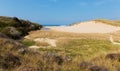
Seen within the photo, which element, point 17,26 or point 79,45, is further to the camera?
point 17,26

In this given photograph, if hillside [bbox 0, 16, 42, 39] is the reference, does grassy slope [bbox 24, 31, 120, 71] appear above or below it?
below

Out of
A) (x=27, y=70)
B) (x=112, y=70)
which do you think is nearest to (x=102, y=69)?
(x=112, y=70)

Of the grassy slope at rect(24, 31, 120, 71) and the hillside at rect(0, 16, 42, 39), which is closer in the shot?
the grassy slope at rect(24, 31, 120, 71)

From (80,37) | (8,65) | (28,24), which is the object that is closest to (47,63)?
(8,65)

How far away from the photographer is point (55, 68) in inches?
285

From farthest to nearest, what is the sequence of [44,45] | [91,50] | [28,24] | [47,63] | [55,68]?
[28,24]
[44,45]
[91,50]
[47,63]
[55,68]

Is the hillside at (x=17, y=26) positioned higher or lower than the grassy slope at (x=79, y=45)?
higher

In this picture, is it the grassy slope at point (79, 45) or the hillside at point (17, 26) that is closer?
the grassy slope at point (79, 45)

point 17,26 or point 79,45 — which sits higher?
point 17,26

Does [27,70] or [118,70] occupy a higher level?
[27,70]

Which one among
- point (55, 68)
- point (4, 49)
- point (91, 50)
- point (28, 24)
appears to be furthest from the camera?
point (28, 24)

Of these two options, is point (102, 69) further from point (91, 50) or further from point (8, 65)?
point (91, 50)

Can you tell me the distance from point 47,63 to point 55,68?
567 mm

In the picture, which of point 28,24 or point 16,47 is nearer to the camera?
point 16,47
